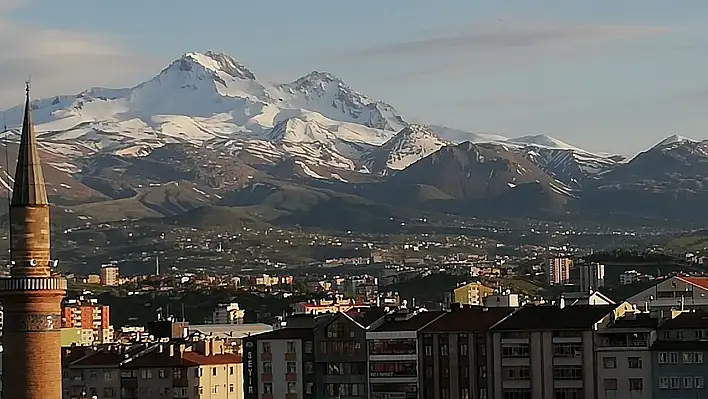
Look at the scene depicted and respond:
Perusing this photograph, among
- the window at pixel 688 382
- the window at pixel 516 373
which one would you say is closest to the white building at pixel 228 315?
the window at pixel 516 373

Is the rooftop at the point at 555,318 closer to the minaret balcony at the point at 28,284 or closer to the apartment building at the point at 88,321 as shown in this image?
the minaret balcony at the point at 28,284

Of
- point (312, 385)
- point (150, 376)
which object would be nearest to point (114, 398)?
point (150, 376)

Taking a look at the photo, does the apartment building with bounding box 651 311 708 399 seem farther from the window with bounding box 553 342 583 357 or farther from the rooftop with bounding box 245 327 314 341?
the rooftop with bounding box 245 327 314 341

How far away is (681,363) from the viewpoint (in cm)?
7144

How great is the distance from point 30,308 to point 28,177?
3.53 m

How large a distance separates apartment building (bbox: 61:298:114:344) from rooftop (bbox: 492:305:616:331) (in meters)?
57.8

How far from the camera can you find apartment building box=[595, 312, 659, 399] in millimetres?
72000

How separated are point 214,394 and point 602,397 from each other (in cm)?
2327

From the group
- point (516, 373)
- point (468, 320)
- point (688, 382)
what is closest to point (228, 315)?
point (468, 320)

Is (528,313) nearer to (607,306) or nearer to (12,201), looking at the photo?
(607,306)

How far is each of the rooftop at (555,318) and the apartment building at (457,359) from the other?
1056 millimetres

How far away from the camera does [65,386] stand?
91375 millimetres

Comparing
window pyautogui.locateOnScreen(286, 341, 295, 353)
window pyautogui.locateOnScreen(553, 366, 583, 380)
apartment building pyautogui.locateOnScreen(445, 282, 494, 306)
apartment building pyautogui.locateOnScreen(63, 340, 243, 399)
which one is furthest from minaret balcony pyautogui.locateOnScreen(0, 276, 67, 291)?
apartment building pyautogui.locateOnScreen(445, 282, 494, 306)

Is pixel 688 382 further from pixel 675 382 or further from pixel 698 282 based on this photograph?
pixel 698 282
